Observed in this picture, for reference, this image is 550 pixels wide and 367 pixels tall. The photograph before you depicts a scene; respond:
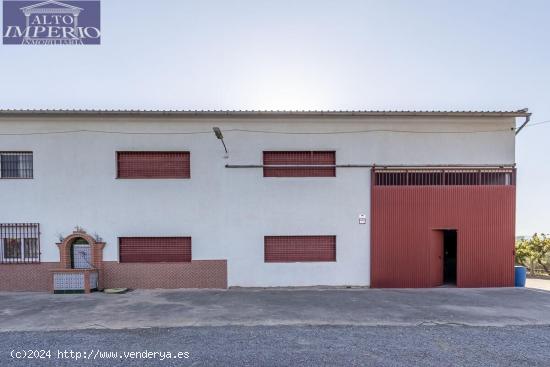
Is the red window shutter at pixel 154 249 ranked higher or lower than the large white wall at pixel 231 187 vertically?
lower

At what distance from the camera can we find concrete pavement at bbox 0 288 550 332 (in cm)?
637

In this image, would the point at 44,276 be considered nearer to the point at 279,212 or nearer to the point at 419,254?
the point at 279,212

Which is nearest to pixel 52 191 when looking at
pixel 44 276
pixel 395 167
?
pixel 44 276

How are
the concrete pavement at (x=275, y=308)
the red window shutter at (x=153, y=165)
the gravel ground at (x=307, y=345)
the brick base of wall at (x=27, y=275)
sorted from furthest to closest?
the red window shutter at (x=153, y=165) → the brick base of wall at (x=27, y=275) → the concrete pavement at (x=275, y=308) → the gravel ground at (x=307, y=345)

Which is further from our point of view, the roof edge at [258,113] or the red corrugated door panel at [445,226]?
the red corrugated door panel at [445,226]

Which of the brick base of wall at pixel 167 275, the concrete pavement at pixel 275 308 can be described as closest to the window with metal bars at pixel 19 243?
the concrete pavement at pixel 275 308

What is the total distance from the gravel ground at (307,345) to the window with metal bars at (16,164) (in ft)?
19.4

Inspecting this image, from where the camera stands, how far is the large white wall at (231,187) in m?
9.22

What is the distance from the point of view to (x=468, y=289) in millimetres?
9227

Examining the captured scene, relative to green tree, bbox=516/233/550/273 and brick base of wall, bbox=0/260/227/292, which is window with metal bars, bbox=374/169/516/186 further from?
brick base of wall, bbox=0/260/227/292

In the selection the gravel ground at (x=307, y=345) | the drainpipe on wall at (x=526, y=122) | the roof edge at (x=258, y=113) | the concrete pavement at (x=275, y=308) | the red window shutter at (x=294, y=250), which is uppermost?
the roof edge at (x=258, y=113)

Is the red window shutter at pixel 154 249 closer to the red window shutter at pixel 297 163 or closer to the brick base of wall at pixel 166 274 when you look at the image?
the brick base of wall at pixel 166 274

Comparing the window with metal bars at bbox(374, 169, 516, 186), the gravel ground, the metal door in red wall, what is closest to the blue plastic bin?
the metal door in red wall

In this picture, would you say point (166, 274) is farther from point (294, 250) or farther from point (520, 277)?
point (520, 277)
